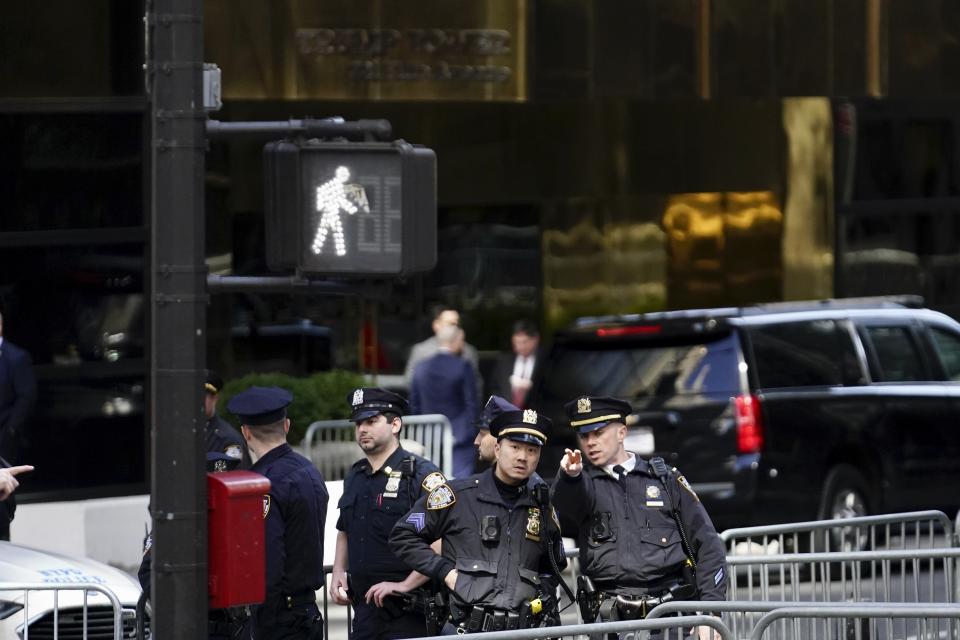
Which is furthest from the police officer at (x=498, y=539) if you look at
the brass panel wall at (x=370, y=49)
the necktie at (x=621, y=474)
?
the brass panel wall at (x=370, y=49)

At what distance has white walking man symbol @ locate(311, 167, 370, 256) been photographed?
22.1 feet

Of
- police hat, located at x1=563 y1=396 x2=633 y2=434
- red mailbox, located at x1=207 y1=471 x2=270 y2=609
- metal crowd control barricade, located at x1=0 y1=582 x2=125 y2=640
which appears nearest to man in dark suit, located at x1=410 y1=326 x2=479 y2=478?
metal crowd control barricade, located at x1=0 y1=582 x2=125 y2=640

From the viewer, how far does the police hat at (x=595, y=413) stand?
838 centimetres

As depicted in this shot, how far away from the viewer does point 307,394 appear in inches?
626

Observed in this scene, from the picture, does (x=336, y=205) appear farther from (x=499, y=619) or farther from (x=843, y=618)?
(x=843, y=618)

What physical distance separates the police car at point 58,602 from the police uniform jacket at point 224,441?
1079 mm

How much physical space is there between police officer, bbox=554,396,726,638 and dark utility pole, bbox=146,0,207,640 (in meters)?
1.89

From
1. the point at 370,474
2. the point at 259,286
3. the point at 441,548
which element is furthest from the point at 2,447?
the point at 259,286

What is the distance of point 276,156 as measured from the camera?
6.74m

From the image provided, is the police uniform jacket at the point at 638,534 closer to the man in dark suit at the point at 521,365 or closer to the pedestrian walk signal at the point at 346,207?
the pedestrian walk signal at the point at 346,207

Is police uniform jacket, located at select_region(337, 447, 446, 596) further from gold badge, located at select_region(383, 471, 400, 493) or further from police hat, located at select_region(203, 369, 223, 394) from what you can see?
police hat, located at select_region(203, 369, 223, 394)

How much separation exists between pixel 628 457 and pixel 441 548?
855 mm

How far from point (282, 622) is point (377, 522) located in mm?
647

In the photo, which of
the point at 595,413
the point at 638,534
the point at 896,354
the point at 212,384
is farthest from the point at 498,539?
the point at 896,354
